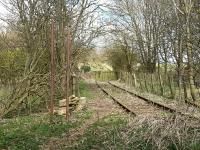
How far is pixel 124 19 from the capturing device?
54531 millimetres

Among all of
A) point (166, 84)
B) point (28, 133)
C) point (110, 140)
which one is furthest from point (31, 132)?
point (166, 84)

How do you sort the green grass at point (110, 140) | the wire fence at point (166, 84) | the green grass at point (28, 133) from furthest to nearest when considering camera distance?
the wire fence at point (166, 84)
the green grass at point (28, 133)
the green grass at point (110, 140)

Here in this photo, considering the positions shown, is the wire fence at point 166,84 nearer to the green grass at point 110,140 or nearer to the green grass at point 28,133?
the green grass at point 110,140

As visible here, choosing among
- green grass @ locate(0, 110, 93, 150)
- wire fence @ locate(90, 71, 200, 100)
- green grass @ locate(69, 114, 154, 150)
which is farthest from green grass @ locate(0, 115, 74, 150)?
wire fence @ locate(90, 71, 200, 100)

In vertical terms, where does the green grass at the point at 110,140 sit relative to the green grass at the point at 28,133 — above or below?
above

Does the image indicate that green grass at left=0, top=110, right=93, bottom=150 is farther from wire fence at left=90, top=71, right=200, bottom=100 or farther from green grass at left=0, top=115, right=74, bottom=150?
wire fence at left=90, top=71, right=200, bottom=100

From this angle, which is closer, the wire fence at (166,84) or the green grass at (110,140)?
the green grass at (110,140)

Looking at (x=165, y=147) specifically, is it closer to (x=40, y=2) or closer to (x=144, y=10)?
(x=40, y=2)

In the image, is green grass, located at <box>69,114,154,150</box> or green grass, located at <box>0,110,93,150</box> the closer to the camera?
green grass, located at <box>69,114,154,150</box>

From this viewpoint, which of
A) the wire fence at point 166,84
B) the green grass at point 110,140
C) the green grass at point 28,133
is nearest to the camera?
the green grass at point 110,140

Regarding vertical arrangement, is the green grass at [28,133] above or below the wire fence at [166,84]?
below

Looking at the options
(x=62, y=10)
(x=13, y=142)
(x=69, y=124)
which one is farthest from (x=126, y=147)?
(x=62, y=10)

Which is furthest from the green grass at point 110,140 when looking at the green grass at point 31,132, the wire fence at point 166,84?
the wire fence at point 166,84

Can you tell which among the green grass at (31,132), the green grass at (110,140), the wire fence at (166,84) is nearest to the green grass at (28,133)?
the green grass at (31,132)
